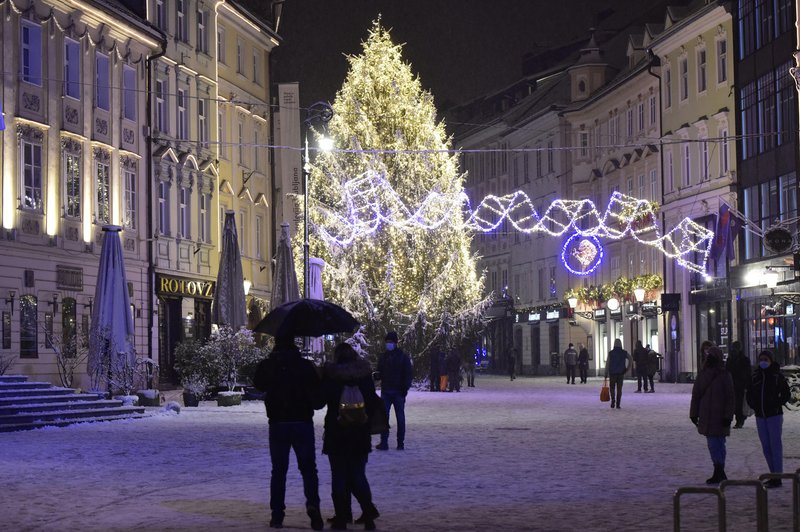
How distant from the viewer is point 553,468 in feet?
60.4

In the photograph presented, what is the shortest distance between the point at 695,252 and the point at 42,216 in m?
29.2

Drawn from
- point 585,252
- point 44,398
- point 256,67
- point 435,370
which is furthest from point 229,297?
point 585,252

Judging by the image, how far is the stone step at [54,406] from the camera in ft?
87.6

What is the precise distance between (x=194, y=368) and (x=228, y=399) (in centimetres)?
180

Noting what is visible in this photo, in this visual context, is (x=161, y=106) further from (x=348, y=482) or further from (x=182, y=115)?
(x=348, y=482)

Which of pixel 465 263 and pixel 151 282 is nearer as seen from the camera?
pixel 151 282

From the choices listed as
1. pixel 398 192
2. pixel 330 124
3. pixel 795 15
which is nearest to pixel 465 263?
pixel 398 192

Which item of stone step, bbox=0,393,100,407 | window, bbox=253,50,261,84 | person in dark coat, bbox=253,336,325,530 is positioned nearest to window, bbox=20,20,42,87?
stone step, bbox=0,393,100,407

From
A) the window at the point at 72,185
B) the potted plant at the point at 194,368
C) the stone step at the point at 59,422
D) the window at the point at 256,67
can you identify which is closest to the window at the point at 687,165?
the window at the point at 256,67

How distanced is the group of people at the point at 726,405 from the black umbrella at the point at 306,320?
4407 mm

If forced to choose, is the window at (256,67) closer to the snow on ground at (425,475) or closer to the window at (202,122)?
the window at (202,122)

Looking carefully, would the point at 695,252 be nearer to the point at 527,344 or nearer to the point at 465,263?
the point at 465,263

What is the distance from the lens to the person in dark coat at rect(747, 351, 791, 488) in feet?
54.6

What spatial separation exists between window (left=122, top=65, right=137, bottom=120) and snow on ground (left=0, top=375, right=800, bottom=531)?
629 inches
